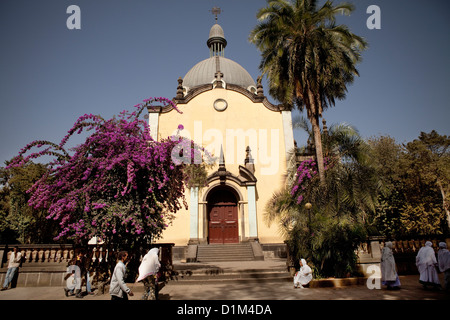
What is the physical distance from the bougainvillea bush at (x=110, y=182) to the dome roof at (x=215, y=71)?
19.9m

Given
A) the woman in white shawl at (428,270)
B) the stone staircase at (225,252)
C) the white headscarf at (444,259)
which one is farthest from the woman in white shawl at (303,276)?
the stone staircase at (225,252)

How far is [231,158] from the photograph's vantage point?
1853 cm

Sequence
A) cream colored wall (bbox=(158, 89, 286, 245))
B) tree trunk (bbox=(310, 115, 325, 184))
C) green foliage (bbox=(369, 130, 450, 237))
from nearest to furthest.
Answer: tree trunk (bbox=(310, 115, 325, 184)) → cream colored wall (bbox=(158, 89, 286, 245)) → green foliage (bbox=(369, 130, 450, 237))

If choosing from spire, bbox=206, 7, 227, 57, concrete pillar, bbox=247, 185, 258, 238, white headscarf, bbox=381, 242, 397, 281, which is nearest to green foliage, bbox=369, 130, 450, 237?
concrete pillar, bbox=247, 185, 258, 238

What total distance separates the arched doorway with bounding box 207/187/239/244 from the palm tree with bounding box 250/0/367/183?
6667mm

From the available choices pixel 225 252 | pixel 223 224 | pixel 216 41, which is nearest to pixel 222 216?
pixel 223 224

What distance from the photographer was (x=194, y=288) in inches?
366

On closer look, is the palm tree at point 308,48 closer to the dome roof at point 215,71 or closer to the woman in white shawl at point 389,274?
the woman in white shawl at point 389,274

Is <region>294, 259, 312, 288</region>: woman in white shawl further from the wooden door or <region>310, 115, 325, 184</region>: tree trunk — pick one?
the wooden door

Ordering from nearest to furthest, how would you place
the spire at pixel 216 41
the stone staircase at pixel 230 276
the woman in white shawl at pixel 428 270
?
the woman in white shawl at pixel 428 270, the stone staircase at pixel 230 276, the spire at pixel 216 41

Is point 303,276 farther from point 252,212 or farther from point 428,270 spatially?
point 252,212

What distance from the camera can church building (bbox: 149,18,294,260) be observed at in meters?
17.2

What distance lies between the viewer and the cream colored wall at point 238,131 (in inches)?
725
